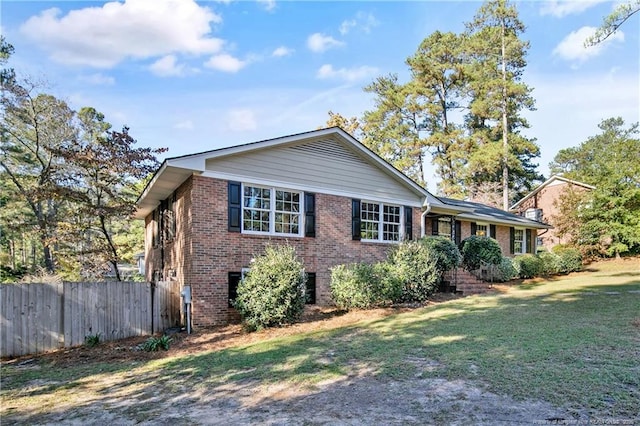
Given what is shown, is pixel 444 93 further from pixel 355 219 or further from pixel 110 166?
pixel 110 166

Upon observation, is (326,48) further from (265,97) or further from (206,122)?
(206,122)

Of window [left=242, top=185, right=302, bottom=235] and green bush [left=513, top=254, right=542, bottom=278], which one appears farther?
green bush [left=513, top=254, right=542, bottom=278]

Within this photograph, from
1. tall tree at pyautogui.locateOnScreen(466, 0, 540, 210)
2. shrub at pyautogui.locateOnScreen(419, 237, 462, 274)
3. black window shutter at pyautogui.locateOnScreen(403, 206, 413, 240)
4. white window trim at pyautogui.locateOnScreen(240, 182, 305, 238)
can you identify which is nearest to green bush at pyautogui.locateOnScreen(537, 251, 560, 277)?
shrub at pyautogui.locateOnScreen(419, 237, 462, 274)

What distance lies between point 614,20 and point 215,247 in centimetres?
1043

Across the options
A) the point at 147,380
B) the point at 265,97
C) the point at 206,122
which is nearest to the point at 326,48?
the point at 265,97

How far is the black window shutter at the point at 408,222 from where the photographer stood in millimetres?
15184

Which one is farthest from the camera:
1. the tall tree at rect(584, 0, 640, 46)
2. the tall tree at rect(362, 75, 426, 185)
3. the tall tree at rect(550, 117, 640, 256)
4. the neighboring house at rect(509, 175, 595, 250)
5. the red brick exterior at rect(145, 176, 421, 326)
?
the tall tree at rect(362, 75, 426, 185)

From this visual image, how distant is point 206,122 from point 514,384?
20.1 m

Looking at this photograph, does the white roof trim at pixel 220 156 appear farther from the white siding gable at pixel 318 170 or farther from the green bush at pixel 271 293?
the green bush at pixel 271 293

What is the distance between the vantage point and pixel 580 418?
3.73m

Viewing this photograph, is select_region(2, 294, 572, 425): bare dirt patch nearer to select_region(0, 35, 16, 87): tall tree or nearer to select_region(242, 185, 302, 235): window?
select_region(242, 185, 302, 235): window

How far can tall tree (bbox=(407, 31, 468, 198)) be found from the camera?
3575cm

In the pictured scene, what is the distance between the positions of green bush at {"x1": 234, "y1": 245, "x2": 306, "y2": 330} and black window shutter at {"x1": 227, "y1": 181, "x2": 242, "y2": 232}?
1.64m

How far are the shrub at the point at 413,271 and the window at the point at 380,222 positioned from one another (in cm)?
241
